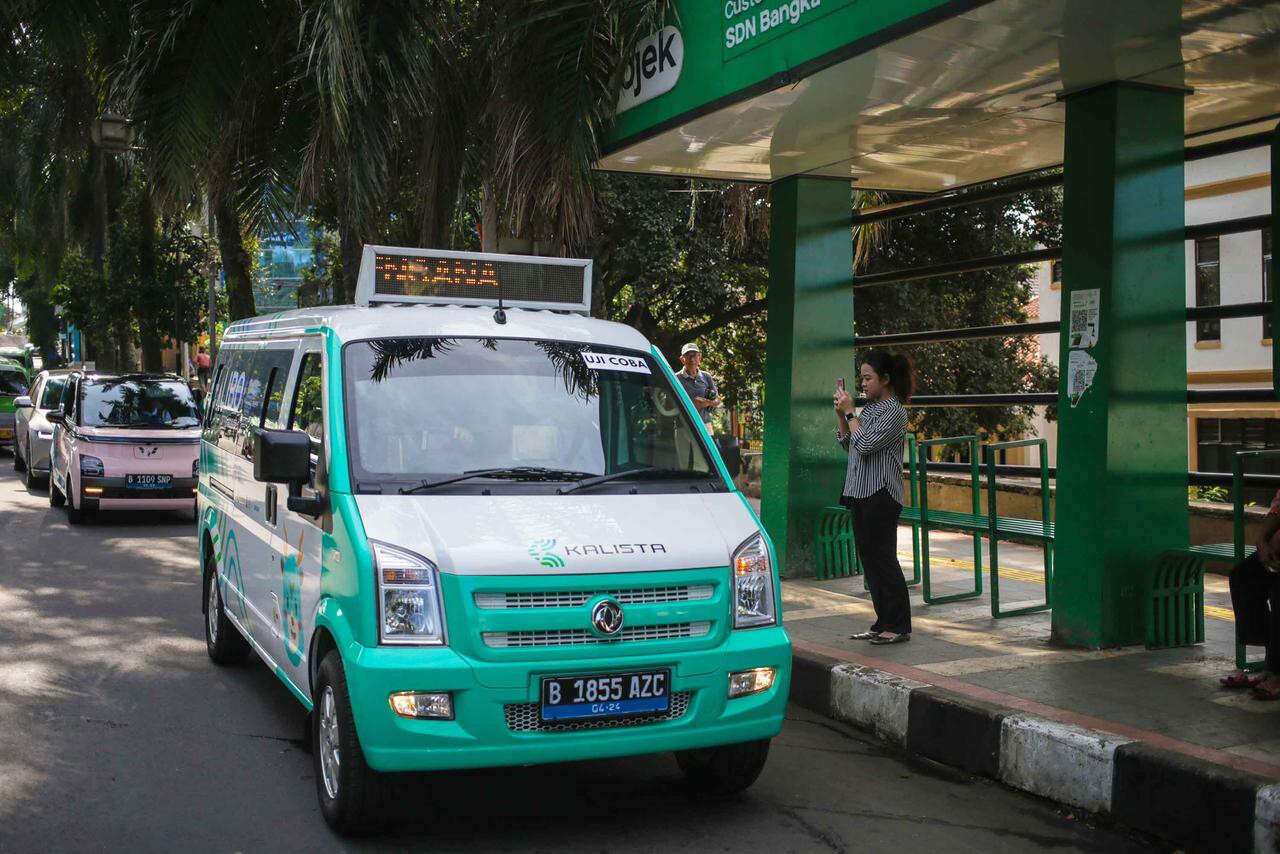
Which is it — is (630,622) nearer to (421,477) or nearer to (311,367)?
(421,477)

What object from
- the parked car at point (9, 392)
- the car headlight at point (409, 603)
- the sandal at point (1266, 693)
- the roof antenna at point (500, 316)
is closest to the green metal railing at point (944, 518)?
the sandal at point (1266, 693)

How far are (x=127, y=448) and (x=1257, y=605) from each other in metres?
12.1

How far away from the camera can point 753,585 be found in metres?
4.83

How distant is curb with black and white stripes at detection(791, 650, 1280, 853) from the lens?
14.7ft

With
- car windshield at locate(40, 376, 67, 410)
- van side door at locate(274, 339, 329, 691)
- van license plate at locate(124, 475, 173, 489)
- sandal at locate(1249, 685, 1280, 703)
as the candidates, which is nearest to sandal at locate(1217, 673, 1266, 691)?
sandal at locate(1249, 685, 1280, 703)

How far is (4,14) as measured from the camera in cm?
990

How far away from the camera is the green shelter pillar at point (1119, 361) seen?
697 cm

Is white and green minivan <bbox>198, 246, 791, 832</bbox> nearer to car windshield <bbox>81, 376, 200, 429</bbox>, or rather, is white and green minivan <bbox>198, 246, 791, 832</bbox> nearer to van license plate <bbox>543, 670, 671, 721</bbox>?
van license plate <bbox>543, 670, 671, 721</bbox>

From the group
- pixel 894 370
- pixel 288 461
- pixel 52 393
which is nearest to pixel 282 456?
pixel 288 461

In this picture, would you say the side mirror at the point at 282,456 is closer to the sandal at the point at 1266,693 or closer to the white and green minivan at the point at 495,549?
the white and green minivan at the point at 495,549

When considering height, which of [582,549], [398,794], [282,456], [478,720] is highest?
[282,456]

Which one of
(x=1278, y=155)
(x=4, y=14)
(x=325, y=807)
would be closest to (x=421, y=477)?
(x=325, y=807)

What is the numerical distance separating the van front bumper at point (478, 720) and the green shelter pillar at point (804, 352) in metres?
5.40

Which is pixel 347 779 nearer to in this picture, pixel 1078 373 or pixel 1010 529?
pixel 1078 373
